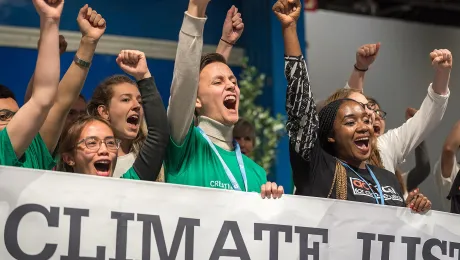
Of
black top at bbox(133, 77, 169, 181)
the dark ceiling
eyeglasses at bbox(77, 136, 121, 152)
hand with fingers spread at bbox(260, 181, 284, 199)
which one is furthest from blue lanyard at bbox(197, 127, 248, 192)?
the dark ceiling

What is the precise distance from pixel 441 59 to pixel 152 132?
149 centimetres

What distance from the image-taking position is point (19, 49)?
23.4ft

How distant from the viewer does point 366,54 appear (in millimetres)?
4832

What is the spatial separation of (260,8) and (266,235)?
5065 mm

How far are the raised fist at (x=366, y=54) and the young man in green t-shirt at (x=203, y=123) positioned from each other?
1.15 meters

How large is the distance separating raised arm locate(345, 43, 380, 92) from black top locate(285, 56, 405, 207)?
1056 millimetres

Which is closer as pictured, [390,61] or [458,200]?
[458,200]

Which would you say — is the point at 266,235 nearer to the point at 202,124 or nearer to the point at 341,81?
the point at 202,124

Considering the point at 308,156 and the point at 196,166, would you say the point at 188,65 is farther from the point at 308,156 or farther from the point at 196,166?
the point at 308,156

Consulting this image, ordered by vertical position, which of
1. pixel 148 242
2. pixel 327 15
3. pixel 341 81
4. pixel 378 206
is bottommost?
pixel 148 242

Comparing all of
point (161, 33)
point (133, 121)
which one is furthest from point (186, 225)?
point (161, 33)

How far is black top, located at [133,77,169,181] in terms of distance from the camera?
3.45 m

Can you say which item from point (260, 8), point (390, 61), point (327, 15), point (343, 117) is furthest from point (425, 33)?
point (343, 117)

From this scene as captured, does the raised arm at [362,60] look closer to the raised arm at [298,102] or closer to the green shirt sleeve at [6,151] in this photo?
the raised arm at [298,102]
